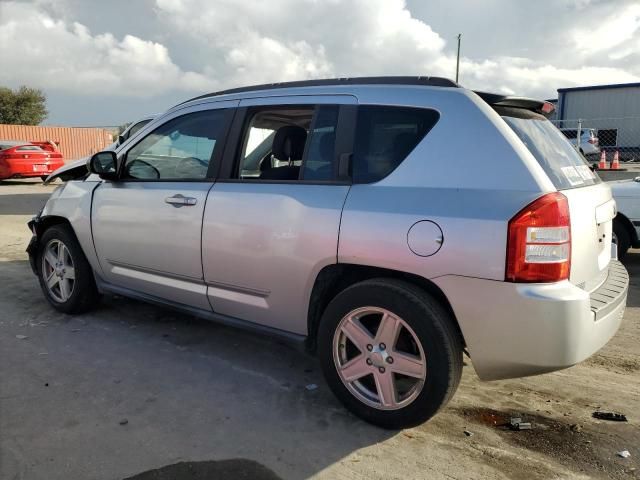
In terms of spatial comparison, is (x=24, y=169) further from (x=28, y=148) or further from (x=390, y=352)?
(x=390, y=352)

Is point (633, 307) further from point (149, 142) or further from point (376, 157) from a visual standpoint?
point (149, 142)

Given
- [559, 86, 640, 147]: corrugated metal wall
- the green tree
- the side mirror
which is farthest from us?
the green tree

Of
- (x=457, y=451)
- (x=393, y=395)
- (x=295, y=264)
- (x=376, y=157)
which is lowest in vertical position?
(x=457, y=451)

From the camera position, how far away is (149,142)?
159 inches

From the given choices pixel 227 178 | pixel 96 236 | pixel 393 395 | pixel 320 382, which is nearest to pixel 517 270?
pixel 393 395

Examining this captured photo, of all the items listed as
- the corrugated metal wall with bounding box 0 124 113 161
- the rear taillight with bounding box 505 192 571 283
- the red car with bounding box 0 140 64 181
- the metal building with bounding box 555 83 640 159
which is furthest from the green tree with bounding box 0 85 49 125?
the rear taillight with bounding box 505 192 571 283

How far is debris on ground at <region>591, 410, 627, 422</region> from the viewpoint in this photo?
297 centimetres

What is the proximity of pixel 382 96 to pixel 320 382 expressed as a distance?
6.00ft

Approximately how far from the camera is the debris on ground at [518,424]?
2.88 metres

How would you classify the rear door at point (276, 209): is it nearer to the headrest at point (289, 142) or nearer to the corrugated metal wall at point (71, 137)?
the headrest at point (289, 142)

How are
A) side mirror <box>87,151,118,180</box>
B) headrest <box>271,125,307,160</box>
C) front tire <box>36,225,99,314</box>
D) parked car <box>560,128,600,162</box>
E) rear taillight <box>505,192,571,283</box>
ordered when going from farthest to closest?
1. parked car <box>560,128,600,162</box>
2. front tire <box>36,225,99,314</box>
3. side mirror <box>87,151,118,180</box>
4. headrest <box>271,125,307,160</box>
5. rear taillight <box>505,192,571,283</box>

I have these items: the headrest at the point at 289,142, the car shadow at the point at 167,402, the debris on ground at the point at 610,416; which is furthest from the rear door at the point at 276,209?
the debris on ground at the point at 610,416

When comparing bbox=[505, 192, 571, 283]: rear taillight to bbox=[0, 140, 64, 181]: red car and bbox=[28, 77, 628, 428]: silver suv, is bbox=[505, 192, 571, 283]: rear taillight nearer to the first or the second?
bbox=[28, 77, 628, 428]: silver suv

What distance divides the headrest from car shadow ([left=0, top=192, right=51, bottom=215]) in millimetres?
9455
